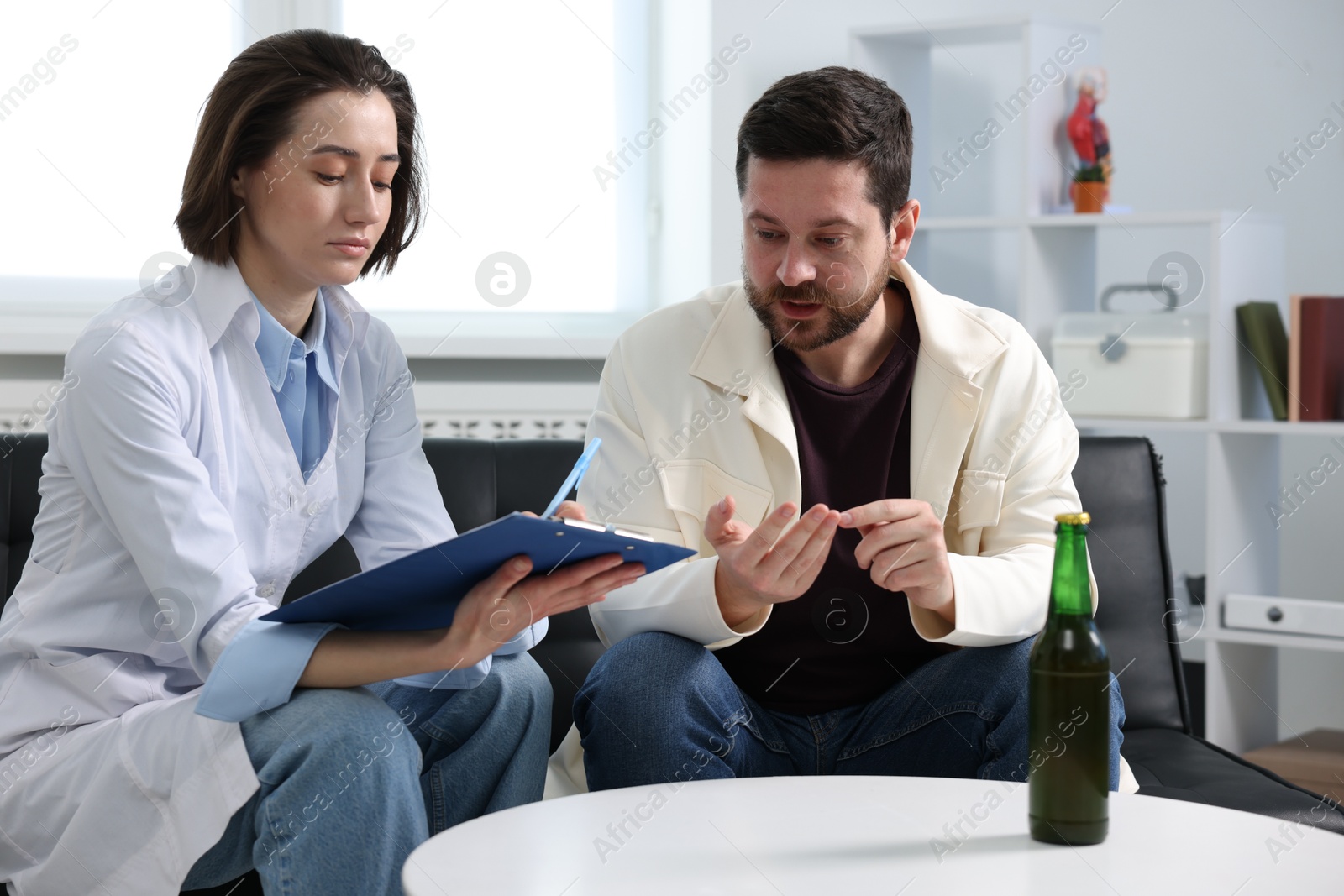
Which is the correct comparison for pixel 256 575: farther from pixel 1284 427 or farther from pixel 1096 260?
pixel 1096 260

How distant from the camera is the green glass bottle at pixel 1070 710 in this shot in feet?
3.24

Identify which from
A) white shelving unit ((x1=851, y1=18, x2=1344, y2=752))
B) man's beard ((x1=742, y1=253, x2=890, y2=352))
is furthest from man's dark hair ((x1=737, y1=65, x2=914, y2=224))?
white shelving unit ((x1=851, y1=18, x2=1344, y2=752))

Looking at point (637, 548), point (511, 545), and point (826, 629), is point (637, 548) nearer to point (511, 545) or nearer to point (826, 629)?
point (511, 545)

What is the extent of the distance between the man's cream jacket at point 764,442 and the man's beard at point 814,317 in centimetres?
4

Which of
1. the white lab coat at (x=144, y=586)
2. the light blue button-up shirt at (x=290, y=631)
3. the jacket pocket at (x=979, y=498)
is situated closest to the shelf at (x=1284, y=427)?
the jacket pocket at (x=979, y=498)

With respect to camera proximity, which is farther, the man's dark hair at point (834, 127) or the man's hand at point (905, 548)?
the man's dark hair at point (834, 127)

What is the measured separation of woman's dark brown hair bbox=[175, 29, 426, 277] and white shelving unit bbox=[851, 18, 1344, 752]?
167 cm

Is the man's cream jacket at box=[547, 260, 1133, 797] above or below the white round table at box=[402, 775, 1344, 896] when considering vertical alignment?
above

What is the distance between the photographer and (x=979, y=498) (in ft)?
5.39

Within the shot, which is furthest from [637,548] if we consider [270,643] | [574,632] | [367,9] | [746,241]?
[367,9]

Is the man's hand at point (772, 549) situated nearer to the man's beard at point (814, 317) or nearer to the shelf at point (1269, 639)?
the man's beard at point (814, 317)

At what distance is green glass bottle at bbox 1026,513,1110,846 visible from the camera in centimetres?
99

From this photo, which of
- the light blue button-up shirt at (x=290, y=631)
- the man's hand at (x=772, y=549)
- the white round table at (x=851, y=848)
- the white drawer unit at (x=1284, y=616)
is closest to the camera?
the white round table at (x=851, y=848)

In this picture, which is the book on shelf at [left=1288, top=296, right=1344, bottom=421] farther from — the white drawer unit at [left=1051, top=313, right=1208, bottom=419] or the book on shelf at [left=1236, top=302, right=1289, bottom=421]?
the white drawer unit at [left=1051, top=313, right=1208, bottom=419]
